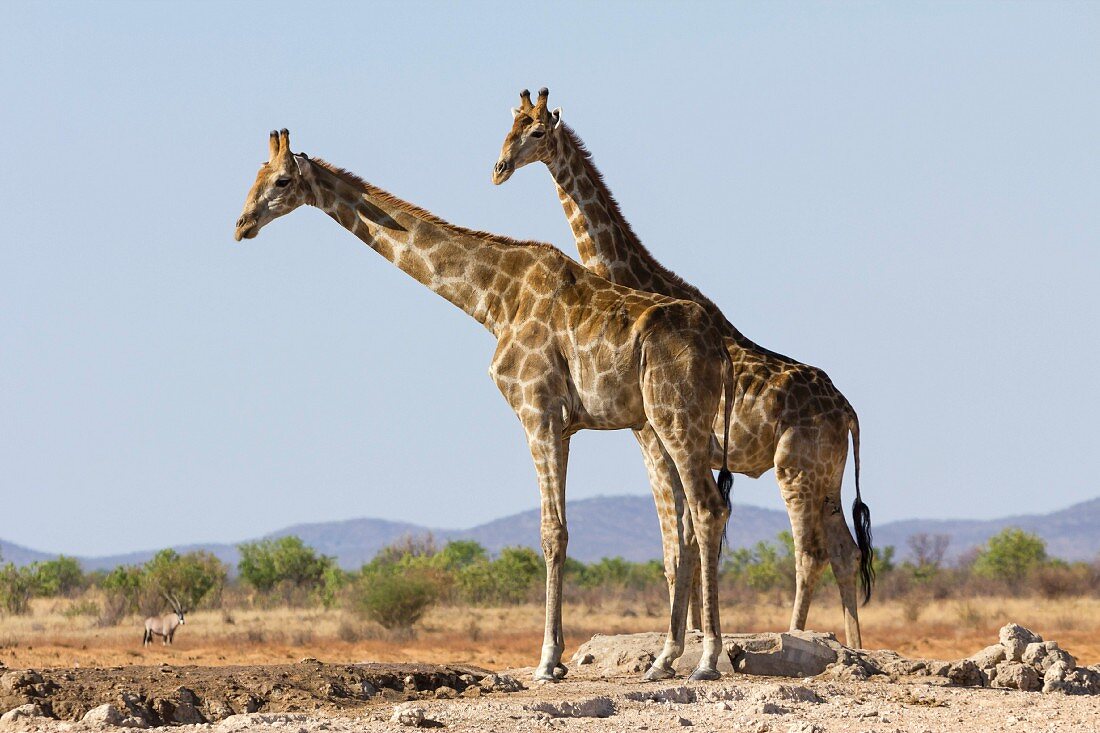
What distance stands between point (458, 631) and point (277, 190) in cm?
2077

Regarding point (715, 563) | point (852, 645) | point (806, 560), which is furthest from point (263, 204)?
point (852, 645)

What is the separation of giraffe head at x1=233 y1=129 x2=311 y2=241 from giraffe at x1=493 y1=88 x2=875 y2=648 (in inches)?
82.7

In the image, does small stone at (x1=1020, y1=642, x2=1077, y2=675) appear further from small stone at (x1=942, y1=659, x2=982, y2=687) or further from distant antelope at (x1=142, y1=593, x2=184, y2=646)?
distant antelope at (x1=142, y1=593, x2=184, y2=646)

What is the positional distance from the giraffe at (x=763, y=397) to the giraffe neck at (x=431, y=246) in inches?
53.3

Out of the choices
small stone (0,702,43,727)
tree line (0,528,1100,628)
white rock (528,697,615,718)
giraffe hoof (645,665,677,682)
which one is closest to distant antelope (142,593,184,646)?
tree line (0,528,1100,628)

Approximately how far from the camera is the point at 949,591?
44719mm

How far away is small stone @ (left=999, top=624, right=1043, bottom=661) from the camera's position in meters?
13.5

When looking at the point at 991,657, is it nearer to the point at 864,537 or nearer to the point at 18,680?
the point at 864,537

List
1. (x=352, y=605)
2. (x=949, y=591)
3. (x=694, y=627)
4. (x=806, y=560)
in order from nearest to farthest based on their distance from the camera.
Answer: (x=694, y=627)
(x=806, y=560)
(x=352, y=605)
(x=949, y=591)

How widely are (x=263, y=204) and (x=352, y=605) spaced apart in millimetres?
23567

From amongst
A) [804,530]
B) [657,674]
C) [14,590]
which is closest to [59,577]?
[14,590]

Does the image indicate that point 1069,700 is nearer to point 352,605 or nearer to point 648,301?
point 648,301

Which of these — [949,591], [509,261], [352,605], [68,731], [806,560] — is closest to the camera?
[68,731]

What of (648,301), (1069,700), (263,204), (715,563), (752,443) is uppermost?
(263,204)
